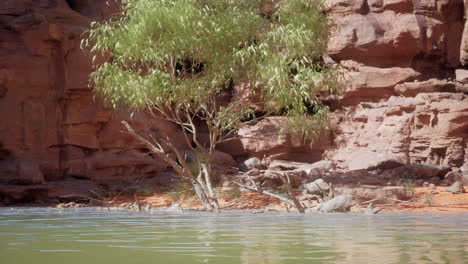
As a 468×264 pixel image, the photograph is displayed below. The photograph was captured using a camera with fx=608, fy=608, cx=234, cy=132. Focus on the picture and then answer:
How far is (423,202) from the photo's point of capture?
13203mm

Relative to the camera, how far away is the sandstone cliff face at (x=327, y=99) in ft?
58.1

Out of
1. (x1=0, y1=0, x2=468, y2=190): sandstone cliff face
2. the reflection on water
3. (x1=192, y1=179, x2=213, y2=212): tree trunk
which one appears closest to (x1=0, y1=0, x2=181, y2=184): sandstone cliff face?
(x1=0, y1=0, x2=468, y2=190): sandstone cliff face

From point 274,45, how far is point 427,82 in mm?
9454

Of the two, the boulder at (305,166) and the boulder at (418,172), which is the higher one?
the boulder at (418,172)

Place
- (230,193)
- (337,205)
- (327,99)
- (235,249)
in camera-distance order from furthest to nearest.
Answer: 1. (327,99)
2. (230,193)
3. (337,205)
4. (235,249)

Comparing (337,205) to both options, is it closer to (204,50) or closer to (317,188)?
(317,188)

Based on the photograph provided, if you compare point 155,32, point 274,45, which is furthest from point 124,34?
point 274,45

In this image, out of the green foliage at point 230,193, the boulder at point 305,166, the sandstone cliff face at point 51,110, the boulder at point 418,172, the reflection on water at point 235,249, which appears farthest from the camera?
the boulder at point 305,166

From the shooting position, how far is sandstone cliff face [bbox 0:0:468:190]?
17.7 metres

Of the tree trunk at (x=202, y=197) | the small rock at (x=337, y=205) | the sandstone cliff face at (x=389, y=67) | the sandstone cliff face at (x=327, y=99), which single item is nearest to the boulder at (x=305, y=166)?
the sandstone cliff face at (x=327, y=99)

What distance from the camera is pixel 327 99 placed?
886 inches

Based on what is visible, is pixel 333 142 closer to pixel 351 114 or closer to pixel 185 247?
pixel 351 114

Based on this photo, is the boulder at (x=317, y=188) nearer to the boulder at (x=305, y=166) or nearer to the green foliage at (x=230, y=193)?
the green foliage at (x=230, y=193)

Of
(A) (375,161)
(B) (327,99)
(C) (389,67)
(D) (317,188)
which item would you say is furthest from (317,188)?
(C) (389,67)
